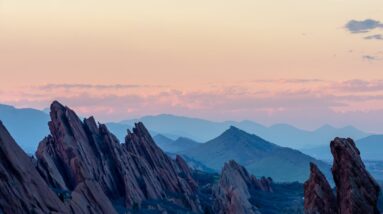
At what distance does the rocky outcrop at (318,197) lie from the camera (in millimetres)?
73438

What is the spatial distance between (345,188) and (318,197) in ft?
16.4

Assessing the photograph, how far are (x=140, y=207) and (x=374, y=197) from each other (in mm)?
115175

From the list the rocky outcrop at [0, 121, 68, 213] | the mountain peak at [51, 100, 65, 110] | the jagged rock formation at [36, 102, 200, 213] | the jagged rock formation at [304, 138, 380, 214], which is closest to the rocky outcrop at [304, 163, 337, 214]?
the jagged rock formation at [304, 138, 380, 214]

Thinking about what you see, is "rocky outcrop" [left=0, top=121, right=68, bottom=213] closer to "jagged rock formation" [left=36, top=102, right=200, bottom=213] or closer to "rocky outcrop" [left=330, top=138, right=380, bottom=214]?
"rocky outcrop" [left=330, top=138, right=380, bottom=214]

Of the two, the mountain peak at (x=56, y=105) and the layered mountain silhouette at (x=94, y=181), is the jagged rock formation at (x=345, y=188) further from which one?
the mountain peak at (x=56, y=105)

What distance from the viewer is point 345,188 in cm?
6975

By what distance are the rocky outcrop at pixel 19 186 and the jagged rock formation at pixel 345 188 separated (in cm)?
3132

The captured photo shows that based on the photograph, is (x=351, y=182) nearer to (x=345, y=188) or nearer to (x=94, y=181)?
(x=345, y=188)

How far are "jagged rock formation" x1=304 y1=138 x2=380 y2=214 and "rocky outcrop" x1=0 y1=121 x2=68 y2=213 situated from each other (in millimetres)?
31315

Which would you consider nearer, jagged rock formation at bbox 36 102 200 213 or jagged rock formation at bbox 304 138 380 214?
jagged rock formation at bbox 304 138 380 214

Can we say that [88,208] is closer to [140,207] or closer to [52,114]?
[140,207]

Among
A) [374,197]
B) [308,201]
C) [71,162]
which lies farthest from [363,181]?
[71,162]

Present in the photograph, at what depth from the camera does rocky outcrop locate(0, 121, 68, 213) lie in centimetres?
7175

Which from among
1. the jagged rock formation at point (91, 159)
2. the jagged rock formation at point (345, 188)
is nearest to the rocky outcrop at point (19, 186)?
the jagged rock formation at point (345, 188)
